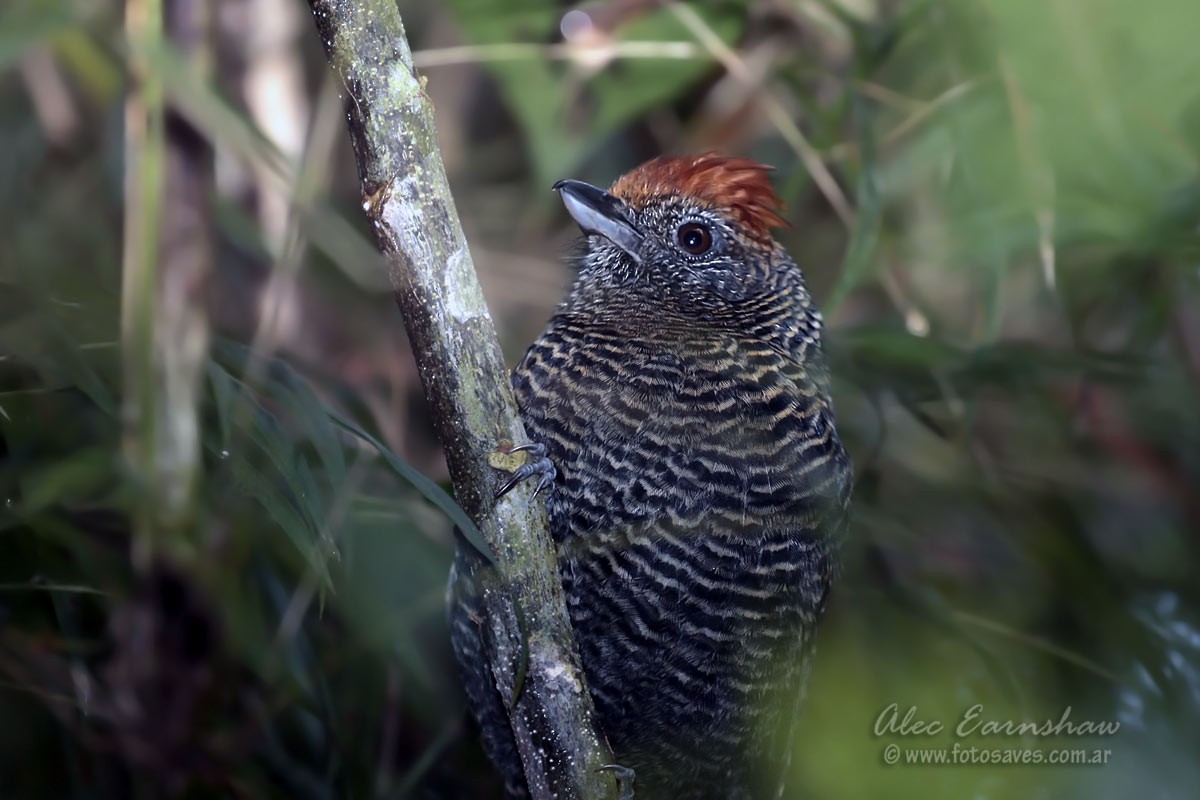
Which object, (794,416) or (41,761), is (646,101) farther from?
(41,761)

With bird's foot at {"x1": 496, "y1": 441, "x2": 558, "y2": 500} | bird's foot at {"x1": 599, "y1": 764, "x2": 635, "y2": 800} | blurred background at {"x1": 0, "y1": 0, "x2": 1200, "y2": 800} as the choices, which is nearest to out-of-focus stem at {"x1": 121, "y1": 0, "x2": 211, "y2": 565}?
blurred background at {"x1": 0, "y1": 0, "x2": 1200, "y2": 800}

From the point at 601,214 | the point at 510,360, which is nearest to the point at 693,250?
the point at 601,214

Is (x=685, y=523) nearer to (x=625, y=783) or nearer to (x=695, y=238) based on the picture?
(x=625, y=783)

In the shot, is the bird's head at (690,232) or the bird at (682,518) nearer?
the bird at (682,518)

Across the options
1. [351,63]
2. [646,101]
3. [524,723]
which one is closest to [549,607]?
[524,723]

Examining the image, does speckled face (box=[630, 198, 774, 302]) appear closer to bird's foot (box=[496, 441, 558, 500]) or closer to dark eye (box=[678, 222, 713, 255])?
dark eye (box=[678, 222, 713, 255])
